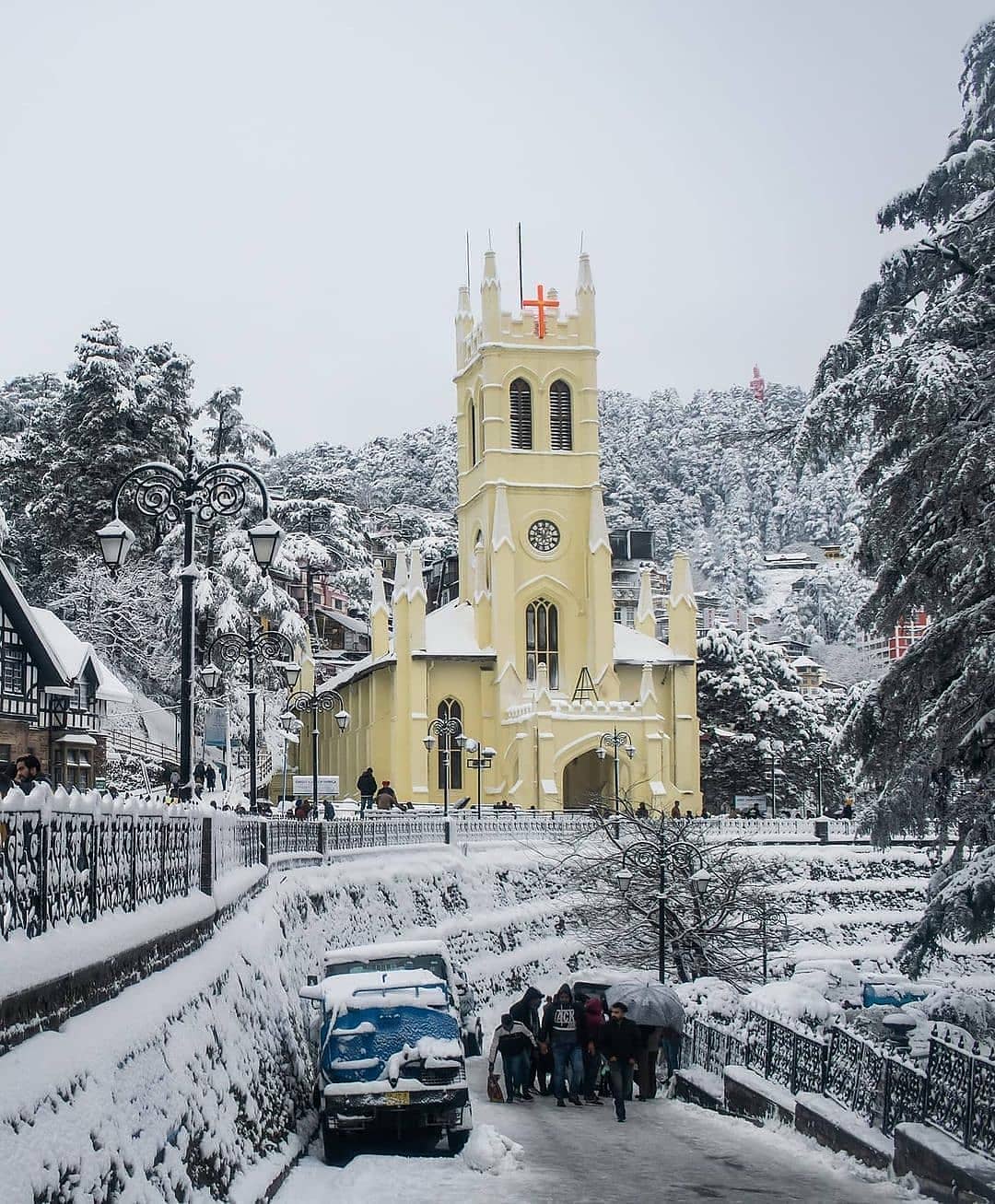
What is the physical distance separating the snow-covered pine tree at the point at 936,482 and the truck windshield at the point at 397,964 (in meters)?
5.70

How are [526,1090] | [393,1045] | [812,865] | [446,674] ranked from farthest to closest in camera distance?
[446,674]
[812,865]
[526,1090]
[393,1045]

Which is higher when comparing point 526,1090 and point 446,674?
point 446,674

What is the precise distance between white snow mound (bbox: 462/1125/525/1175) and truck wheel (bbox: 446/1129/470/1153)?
0.58ft

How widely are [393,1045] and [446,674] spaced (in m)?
50.6

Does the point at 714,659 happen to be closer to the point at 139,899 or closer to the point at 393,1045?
the point at 393,1045

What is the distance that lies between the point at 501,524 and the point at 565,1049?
4583 cm

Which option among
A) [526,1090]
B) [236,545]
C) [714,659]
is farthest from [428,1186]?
[714,659]

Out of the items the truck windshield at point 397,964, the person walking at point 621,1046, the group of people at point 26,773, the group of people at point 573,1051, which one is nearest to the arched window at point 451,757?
the group of people at point 573,1051

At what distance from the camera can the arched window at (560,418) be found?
230 feet

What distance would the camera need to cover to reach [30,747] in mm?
42875

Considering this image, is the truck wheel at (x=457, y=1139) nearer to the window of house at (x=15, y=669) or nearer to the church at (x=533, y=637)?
the window of house at (x=15, y=669)

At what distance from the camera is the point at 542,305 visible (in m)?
71.2

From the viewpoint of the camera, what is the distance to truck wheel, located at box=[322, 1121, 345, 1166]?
1559 cm

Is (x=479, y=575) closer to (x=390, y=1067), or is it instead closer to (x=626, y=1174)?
(x=390, y=1067)
